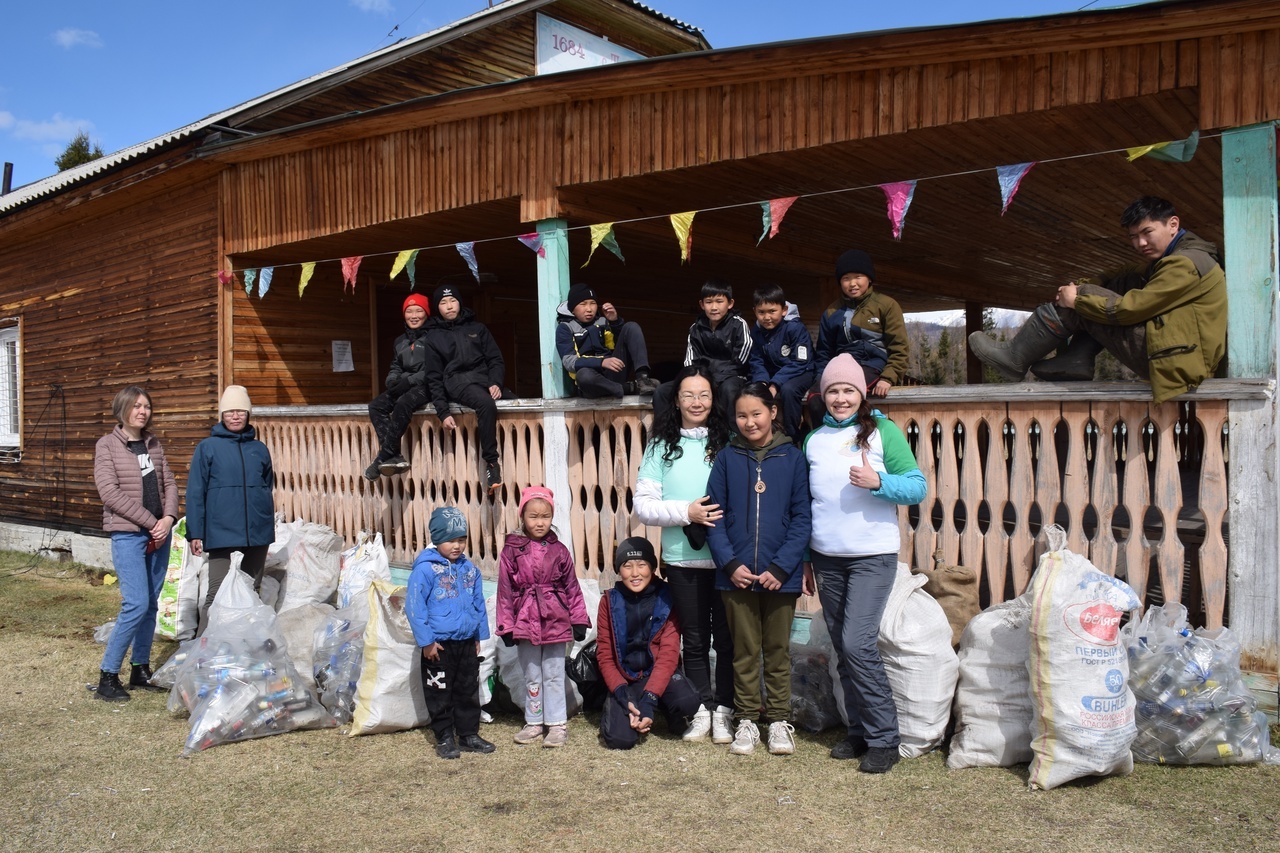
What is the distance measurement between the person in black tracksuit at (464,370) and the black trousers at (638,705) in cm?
279

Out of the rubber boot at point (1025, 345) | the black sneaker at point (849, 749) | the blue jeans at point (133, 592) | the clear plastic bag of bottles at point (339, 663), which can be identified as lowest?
the black sneaker at point (849, 749)

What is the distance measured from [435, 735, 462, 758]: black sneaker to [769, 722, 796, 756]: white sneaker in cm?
157

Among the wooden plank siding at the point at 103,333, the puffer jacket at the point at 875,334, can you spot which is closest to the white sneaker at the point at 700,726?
the puffer jacket at the point at 875,334

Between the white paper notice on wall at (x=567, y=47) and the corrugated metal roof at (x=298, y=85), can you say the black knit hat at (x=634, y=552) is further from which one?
the white paper notice on wall at (x=567, y=47)

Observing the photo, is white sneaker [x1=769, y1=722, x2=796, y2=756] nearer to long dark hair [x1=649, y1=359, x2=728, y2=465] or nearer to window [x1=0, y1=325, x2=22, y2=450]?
long dark hair [x1=649, y1=359, x2=728, y2=465]

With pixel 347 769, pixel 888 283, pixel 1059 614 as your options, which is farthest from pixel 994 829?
pixel 888 283

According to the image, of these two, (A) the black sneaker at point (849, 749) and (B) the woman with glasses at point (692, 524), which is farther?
(B) the woman with glasses at point (692, 524)

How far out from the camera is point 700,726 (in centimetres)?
485

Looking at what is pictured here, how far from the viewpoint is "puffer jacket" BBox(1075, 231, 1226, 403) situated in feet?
14.8

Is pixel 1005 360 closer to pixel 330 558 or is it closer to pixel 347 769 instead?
pixel 347 769

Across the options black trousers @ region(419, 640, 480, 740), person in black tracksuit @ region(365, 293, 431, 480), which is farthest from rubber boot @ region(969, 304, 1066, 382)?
person in black tracksuit @ region(365, 293, 431, 480)

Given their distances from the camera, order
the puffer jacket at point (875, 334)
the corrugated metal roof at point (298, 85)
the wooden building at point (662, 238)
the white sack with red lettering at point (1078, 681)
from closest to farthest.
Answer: the white sack with red lettering at point (1078, 681)
the wooden building at point (662, 238)
the puffer jacket at point (875, 334)
the corrugated metal roof at point (298, 85)

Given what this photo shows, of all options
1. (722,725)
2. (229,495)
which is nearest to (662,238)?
(229,495)

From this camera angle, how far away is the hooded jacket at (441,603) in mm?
4845
